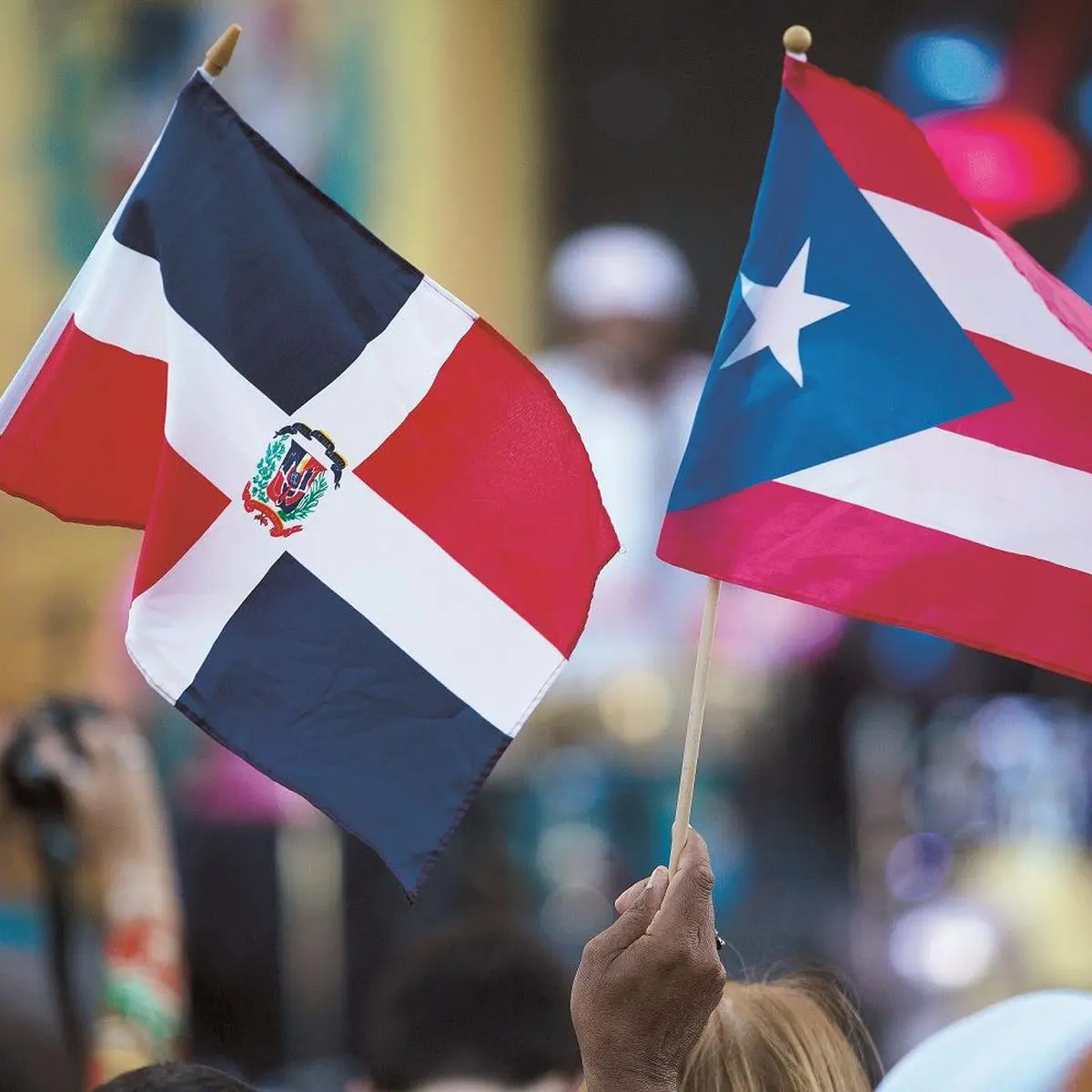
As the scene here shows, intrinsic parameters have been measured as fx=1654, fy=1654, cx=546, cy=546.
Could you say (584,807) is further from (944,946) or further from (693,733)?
(693,733)

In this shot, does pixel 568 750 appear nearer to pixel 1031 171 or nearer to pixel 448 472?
pixel 1031 171

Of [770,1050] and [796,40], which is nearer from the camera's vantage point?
[770,1050]

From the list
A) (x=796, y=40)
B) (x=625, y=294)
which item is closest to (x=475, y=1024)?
(x=796, y=40)

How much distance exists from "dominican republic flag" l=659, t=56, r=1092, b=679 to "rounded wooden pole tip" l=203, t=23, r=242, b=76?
0.60 meters

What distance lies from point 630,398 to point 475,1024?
2405mm

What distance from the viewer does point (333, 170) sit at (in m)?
4.07

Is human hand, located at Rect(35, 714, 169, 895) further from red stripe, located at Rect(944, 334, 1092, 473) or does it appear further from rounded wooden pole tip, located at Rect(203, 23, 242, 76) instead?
red stripe, located at Rect(944, 334, 1092, 473)

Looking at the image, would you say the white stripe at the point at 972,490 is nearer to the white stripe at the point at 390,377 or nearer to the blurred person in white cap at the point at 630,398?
the white stripe at the point at 390,377

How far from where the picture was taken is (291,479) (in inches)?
69.9

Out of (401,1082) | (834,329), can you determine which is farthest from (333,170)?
(401,1082)

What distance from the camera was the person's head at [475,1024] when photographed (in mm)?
1831

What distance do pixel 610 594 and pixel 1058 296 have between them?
2.08 metres

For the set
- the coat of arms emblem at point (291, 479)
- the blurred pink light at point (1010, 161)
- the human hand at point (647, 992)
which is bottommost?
the human hand at point (647, 992)

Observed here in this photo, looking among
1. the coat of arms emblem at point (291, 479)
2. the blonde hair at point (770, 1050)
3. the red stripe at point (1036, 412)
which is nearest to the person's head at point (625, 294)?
the red stripe at point (1036, 412)
